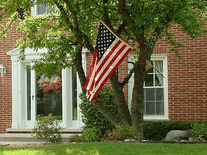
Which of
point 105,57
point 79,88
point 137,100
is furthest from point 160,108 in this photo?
point 105,57

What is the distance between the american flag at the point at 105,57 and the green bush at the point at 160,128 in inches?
127

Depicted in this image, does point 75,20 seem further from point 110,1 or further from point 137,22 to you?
point 137,22

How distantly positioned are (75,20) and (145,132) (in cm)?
418

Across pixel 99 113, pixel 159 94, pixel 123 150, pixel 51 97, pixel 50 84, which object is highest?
pixel 50 84

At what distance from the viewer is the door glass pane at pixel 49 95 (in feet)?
36.5

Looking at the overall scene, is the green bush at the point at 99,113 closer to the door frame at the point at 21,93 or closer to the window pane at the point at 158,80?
the door frame at the point at 21,93

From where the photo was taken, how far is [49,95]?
11.2 meters

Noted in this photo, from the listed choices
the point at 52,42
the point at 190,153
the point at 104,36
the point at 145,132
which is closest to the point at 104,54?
the point at 104,36

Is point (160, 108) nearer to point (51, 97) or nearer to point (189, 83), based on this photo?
point (189, 83)

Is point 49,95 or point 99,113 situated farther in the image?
point 49,95

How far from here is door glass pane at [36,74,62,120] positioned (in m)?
11.1

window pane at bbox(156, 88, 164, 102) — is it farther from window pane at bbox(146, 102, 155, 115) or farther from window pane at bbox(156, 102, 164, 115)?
window pane at bbox(146, 102, 155, 115)

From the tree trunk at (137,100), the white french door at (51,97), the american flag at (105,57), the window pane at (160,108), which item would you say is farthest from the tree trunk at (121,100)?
the white french door at (51,97)

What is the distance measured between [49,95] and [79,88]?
1.24 meters
